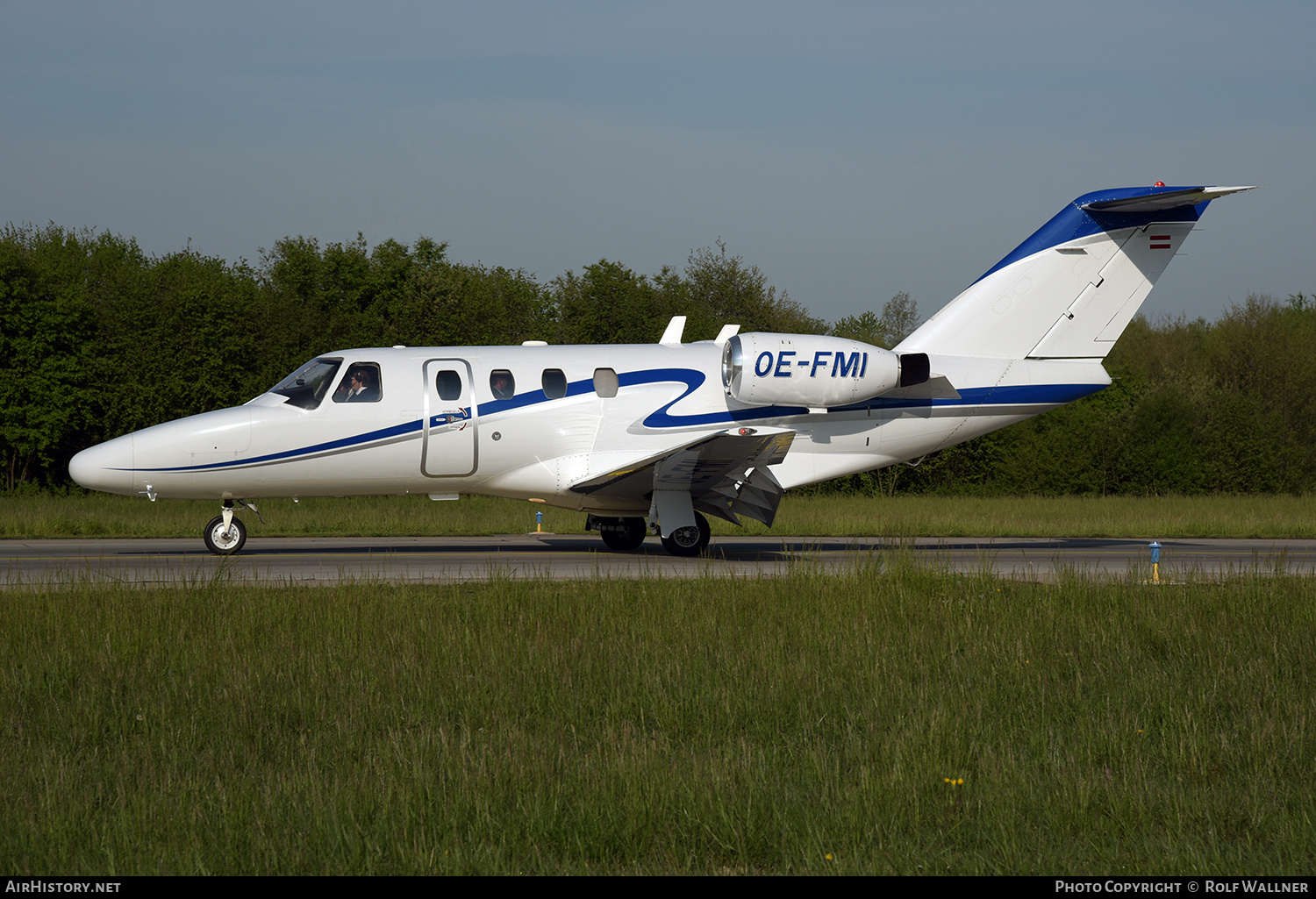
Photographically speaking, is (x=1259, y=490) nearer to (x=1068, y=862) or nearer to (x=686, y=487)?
(x=686, y=487)

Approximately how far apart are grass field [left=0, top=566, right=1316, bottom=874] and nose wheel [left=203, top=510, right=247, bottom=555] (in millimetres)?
5627

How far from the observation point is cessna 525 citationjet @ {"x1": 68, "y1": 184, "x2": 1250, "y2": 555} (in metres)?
15.2

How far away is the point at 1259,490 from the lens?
3834cm

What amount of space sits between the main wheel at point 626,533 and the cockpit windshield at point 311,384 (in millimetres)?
5074

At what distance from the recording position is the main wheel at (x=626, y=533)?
17.7 metres

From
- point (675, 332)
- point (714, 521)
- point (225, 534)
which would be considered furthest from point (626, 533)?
point (225, 534)

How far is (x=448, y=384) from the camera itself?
1570 cm

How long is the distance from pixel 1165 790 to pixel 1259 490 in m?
38.1

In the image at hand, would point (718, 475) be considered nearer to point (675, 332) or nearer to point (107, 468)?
point (675, 332)

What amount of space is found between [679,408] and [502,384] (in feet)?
A: 8.48

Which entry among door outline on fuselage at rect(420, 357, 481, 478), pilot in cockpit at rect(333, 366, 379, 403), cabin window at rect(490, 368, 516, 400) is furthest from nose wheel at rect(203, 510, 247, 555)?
cabin window at rect(490, 368, 516, 400)

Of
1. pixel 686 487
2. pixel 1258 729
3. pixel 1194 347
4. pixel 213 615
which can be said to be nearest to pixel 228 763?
pixel 213 615

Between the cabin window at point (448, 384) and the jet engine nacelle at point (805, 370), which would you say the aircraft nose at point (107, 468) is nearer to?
the cabin window at point (448, 384)

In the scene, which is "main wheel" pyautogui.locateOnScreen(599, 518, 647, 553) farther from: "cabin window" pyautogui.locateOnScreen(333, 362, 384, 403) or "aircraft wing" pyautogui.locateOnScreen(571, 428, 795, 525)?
"cabin window" pyautogui.locateOnScreen(333, 362, 384, 403)
